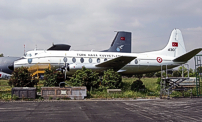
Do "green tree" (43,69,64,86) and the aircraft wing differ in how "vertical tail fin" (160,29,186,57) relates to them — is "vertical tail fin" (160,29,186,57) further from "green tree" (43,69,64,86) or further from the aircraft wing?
"green tree" (43,69,64,86)

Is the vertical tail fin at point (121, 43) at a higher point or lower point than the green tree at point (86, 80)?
higher

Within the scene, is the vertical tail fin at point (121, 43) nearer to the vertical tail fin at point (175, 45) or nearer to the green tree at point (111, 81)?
the vertical tail fin at point (175, 45)

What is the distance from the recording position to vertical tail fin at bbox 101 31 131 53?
3525 centimetres

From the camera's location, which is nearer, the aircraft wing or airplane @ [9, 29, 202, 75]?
the aircraft wing

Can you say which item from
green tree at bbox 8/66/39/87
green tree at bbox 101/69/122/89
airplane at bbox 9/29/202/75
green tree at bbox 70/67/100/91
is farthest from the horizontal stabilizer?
green tree at bbox 8/66/39/87

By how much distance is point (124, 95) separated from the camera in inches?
588

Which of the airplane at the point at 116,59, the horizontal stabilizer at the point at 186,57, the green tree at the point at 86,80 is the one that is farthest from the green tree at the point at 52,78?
the horizontal stabilizer at the point at 186,57

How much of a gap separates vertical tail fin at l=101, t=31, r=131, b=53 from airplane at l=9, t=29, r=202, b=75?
1013 centimetres

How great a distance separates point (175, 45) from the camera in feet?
88.6

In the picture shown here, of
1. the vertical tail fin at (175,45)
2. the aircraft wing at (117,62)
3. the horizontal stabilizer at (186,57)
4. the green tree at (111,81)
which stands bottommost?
the green tree at (111,81)

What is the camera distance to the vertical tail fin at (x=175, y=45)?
1052 inches

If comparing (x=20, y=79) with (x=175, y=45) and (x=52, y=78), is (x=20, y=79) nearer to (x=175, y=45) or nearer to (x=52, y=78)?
(x=52, y=78)

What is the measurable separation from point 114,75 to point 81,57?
585 cm

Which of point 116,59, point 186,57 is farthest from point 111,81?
point 186,57
